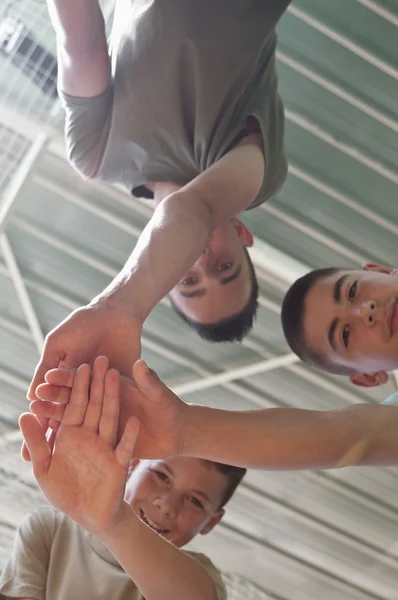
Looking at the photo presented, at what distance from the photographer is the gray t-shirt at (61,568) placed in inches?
35.4

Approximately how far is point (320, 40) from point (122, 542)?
4.20 feet

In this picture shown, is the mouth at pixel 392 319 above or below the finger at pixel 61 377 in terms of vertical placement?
above

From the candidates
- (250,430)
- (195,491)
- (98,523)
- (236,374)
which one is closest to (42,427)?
(98,523)

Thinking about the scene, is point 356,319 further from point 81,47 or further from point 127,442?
point 81,47

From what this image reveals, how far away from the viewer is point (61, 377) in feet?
2.26

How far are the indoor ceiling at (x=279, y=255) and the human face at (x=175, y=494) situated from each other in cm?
72

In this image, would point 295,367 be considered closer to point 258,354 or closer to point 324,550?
point 258,354

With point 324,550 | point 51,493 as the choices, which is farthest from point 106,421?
point 324,550

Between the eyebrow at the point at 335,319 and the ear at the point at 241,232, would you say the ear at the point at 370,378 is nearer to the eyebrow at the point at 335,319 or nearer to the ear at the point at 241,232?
the eyebrow at the point at 335,319

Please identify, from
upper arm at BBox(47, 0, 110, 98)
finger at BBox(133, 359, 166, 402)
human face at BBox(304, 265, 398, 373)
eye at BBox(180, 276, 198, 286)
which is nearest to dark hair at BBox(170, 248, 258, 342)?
eye at BBox(180, 276, 198, 286)

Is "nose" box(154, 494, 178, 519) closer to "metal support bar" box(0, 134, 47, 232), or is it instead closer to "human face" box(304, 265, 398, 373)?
"human face" box(304, 265, 398, 373)

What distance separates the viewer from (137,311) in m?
0.81

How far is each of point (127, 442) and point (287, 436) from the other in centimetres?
20

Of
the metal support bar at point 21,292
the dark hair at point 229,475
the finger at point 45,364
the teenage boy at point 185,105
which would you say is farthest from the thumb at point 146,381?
the metal support bar at point 21,292
